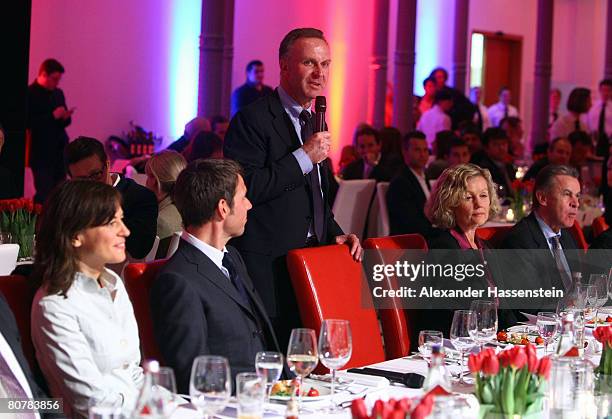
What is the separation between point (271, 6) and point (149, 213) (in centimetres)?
838

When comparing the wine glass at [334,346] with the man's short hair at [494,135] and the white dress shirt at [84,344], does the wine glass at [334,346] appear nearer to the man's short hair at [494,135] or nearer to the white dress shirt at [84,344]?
the white dress shirt at [84,344]

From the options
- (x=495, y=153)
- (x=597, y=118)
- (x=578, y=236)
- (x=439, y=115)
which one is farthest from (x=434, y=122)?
(x=578, y=236)

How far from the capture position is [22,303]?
2.69m

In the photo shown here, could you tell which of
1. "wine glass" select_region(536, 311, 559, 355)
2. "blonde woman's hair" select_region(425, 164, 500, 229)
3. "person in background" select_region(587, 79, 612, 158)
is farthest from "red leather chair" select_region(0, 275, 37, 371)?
"person in background" select_region(587, 79, 612, 158)

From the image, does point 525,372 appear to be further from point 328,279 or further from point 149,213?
point 149,213

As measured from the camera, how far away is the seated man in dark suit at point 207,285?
9.38ft

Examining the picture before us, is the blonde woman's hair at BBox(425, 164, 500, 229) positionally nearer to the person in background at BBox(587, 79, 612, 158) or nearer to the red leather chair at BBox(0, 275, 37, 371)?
the red leather chair at BBox(0, 275, 37, 371)

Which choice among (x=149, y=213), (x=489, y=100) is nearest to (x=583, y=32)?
(x=489, y=100)

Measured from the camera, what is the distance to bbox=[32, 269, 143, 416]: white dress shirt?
253cm

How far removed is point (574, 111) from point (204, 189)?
9.25 metres

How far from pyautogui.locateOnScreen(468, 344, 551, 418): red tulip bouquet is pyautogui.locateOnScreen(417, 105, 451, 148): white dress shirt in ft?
29.9

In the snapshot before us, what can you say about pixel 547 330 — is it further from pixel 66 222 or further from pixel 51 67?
pixel 51 67

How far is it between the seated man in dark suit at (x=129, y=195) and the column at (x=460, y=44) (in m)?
9.98

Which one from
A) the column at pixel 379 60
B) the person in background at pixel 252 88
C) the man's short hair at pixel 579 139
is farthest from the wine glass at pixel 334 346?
the column at pixel 379 60
